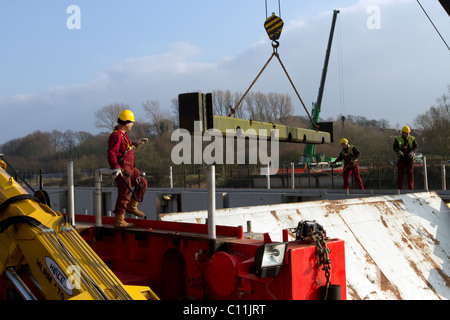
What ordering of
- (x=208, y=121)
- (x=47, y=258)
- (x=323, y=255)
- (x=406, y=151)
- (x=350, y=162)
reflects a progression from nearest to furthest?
(x=323, y=255), (x=47, y=258), (x=208, y=121), (x=406, y=151), (x=350, y=162)

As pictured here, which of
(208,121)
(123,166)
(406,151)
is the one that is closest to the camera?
(123,166)

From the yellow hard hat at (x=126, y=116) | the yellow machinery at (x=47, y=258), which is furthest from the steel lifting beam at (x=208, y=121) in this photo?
the yellow machinery at (x=47, y=258)

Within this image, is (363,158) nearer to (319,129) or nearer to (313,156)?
(313,156)

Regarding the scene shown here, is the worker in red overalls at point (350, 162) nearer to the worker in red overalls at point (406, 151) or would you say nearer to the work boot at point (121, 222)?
the worker in red overalls at point (406, 151)

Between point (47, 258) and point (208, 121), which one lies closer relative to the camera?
point (47, 258)

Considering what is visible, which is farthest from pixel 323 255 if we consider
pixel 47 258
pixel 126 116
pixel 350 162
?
pixel 350 162

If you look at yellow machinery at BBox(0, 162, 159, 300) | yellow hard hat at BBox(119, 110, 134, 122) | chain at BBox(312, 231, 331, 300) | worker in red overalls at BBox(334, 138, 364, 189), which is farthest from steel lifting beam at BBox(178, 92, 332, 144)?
worker in red overalls at BBox(334, 138, 364, 189)

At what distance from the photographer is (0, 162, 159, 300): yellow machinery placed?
361cm

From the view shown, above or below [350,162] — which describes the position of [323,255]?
below

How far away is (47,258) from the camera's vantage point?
3.88 m

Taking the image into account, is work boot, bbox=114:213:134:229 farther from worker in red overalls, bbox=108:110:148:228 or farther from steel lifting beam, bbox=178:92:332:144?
steel lifting beam, bbox=178:92:332:144

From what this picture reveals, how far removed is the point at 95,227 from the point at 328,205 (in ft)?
12.6

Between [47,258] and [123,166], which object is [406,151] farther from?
[47,258]
